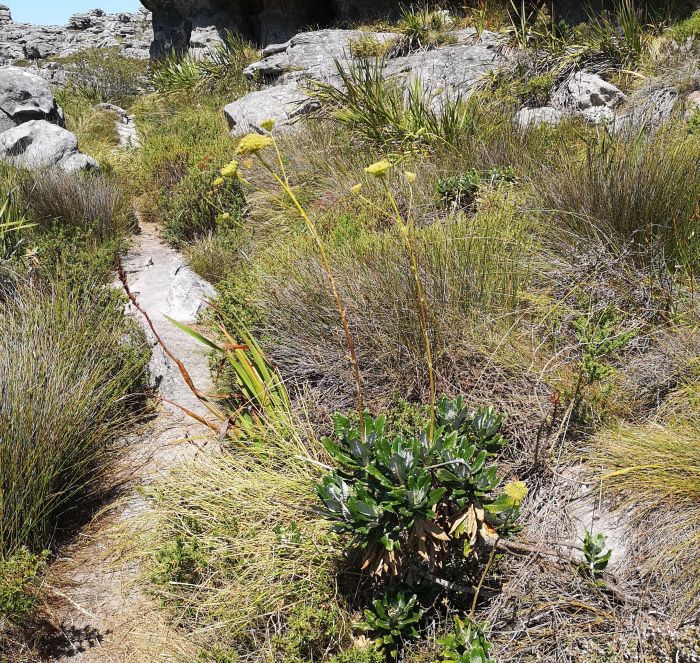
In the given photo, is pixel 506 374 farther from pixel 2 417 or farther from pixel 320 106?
pixel 320 106

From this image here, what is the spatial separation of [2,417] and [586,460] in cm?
272

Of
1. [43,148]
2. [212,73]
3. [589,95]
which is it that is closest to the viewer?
[589,95]

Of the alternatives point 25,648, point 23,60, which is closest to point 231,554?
point 25,648

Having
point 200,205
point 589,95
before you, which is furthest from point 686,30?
point 200,205

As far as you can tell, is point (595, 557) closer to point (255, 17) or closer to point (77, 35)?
point (255, 17)

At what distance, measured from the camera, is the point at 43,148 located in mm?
8359

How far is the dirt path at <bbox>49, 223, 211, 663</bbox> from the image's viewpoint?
2.52m

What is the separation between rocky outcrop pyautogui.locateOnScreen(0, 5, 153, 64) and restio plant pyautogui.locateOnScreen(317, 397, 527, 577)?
104 feet

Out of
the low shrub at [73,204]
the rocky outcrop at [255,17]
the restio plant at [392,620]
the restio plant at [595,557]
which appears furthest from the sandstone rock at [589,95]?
the rocky outcrop at [255,17]

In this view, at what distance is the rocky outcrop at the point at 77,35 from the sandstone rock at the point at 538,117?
27.4 metres

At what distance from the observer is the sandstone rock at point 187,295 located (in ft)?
16.3

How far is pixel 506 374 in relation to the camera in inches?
123

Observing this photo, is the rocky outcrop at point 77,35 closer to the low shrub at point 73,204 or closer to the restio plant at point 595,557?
the low shrub at point 73,204

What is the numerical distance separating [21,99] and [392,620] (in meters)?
10.5
